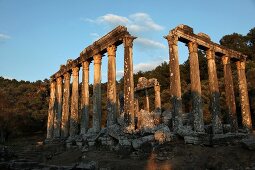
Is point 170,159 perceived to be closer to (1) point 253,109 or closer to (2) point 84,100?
(2) point 84,100

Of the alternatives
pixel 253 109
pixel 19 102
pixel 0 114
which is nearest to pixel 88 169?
pixel 253 109

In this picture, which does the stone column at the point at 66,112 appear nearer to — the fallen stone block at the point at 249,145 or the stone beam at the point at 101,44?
the stone beam at the point at 101,44

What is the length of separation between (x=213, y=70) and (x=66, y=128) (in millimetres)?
17210

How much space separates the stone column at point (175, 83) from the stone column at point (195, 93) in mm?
2062

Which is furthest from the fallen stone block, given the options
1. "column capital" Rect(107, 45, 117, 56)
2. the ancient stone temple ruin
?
"column capital" Rect(107, 45, 117, 56)

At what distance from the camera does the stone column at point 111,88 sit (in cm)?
2206

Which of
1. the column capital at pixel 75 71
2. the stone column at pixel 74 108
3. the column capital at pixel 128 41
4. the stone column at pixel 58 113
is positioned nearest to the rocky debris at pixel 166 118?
the column capital at pixel 128 41

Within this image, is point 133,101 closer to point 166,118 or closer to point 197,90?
point 197,90

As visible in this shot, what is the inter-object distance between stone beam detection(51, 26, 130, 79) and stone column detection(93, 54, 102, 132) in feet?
2.87

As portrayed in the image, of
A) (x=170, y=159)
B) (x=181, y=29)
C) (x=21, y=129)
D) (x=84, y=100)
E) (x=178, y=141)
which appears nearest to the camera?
(x=170, y=159)

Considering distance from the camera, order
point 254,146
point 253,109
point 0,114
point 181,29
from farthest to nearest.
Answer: point 0,114
point 253,109
point 181,29
point 254,146

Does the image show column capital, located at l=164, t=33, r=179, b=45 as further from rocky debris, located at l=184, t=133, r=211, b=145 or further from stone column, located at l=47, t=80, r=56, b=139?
stone column, located at l=47, t=80, r=56, b=139

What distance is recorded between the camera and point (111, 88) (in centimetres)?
2245

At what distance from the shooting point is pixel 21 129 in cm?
4381
